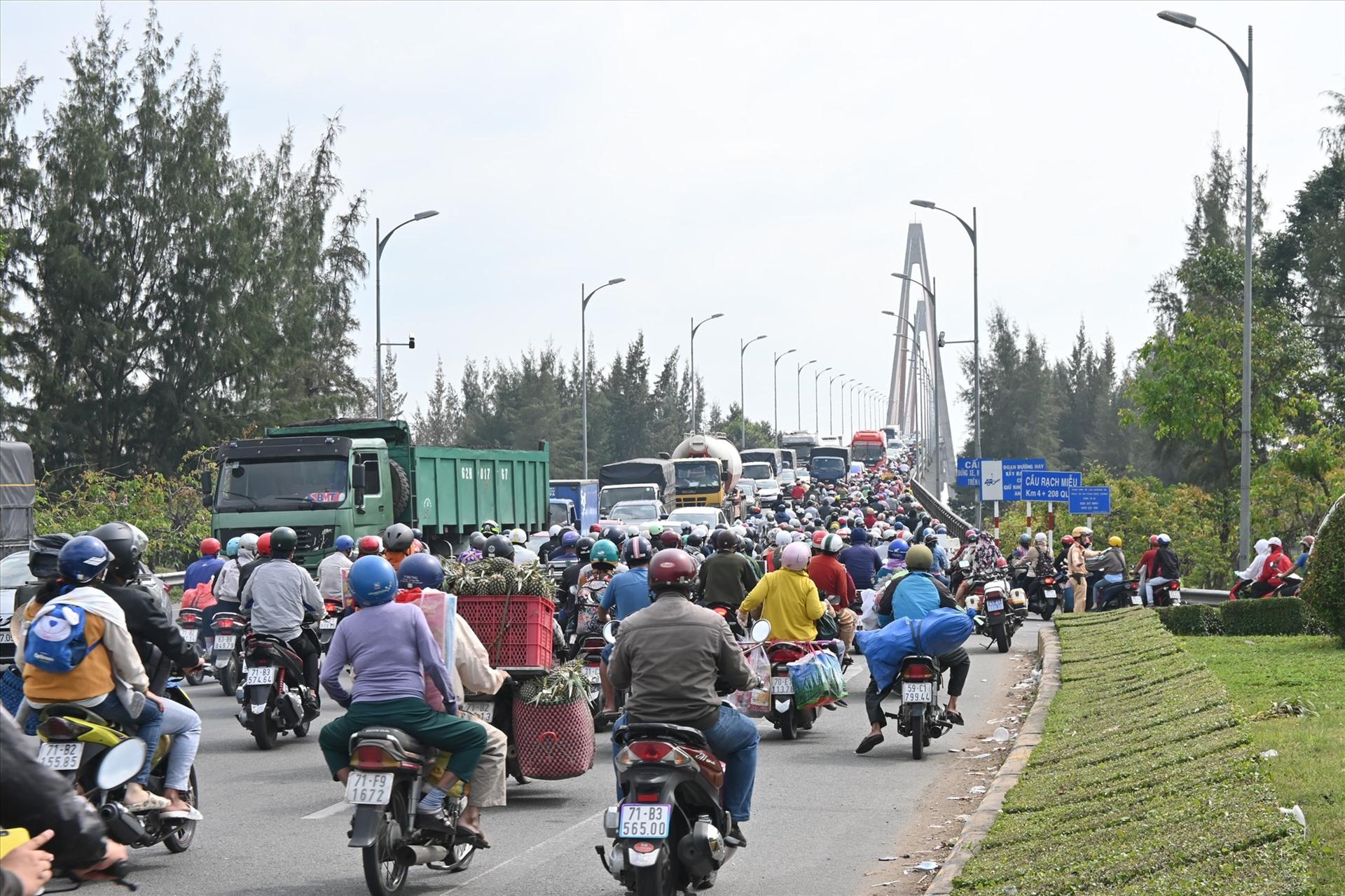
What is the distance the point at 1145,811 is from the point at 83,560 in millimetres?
5166

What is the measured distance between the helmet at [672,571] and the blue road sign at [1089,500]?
32.6 meters

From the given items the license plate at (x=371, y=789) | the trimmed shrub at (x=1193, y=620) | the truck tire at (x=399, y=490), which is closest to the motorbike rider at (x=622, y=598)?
the license plate at (x=371, y=789)

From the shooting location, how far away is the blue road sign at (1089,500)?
39062 mm

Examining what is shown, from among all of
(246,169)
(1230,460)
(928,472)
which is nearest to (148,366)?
(246,169)

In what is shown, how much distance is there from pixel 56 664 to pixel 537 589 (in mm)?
3345

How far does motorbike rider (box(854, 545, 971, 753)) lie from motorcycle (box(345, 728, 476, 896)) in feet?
17.8

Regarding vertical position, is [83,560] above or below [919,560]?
above

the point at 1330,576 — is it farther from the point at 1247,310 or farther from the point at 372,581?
the point at 1247,310

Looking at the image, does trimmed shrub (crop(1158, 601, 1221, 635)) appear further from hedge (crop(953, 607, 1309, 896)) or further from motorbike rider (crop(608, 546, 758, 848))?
motorbike rider (crop(608, 546, 758, 848))

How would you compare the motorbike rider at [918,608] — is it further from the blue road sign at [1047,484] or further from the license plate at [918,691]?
the blue road sign at [1047,484]

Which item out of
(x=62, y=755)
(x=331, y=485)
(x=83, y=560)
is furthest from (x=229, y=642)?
(x=331, y=485)

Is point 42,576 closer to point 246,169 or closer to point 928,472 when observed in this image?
point 246,169

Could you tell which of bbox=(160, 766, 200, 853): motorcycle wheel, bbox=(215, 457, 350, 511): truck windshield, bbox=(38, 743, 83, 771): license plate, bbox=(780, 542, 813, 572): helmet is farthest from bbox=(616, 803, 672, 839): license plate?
bbox=(215, 457, 350, 511): truck windshield

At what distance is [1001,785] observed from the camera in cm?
1057
